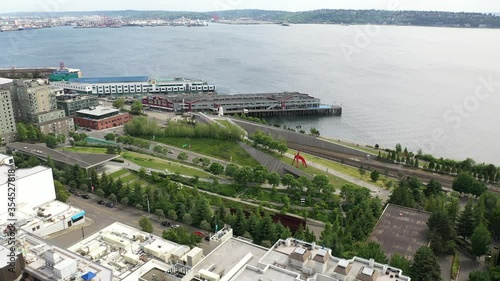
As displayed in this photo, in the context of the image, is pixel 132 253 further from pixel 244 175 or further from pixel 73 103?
pixel 73 103

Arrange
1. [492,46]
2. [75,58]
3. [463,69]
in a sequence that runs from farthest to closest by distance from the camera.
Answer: [492,46]
[75,58]
[463,69]

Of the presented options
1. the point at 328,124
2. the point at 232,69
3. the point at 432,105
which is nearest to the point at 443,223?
the point at 328,124

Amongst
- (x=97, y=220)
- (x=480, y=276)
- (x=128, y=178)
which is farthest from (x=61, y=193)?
(x=480, y=276)

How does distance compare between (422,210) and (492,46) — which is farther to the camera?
(492,46)

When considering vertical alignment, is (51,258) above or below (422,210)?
above

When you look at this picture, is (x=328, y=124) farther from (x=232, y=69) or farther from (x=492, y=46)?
(x=492, y=46)

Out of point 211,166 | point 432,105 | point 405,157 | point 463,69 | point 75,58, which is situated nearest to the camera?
point 211,166

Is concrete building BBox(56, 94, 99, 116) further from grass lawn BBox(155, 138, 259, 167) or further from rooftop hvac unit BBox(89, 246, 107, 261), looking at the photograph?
rooftop hvac unit BBox(89, 246, 107, 261)

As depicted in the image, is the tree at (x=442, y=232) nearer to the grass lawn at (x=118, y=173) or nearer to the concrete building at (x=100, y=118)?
the grass lawn at (x=118, y=173)
